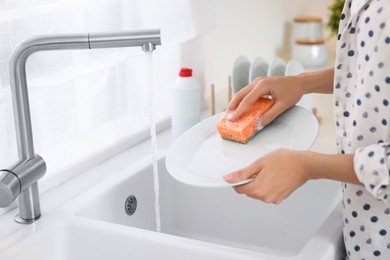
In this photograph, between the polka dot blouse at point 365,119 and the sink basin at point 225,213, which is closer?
the polka dot blouse at point 365,119

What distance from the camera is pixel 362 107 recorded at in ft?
Answer: 3.43

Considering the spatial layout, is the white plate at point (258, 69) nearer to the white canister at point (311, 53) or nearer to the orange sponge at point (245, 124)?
the orange sponge at point (245, 124)

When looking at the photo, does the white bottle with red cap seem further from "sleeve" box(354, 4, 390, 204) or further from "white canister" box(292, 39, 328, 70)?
"white canister" box(292, 39, 328, 70)

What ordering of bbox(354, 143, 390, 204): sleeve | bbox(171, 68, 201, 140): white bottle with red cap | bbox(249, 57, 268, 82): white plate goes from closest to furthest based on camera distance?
1. bbox(354, 143, 390, 204): sleeve
2. bbox(171, 68, 201, 140): white bottle with red cap
3. bbox(249, 57, 268, 82): white plate

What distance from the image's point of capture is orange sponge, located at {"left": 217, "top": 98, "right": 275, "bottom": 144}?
1273 mm

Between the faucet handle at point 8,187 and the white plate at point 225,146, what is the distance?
0.28 metres

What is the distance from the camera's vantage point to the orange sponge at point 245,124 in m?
1.27

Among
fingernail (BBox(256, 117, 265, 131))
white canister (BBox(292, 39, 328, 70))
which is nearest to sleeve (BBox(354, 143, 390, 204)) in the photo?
fingernail (BBox(256, 117, 265, 131))

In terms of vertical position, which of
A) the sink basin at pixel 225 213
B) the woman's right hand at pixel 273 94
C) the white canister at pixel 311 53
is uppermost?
the woman's right hand at pixel 273 94

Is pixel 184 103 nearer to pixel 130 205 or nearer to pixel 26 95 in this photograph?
pixel 130 205

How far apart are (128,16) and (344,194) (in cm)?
75

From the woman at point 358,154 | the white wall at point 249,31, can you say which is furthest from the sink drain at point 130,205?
the white wall at point 249,31

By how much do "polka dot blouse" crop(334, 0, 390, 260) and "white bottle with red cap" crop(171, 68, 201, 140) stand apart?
58 cm

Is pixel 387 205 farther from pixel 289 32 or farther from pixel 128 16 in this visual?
pixel 289 32
